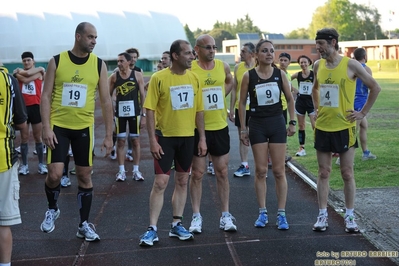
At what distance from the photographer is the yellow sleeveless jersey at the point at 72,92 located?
6564 mm

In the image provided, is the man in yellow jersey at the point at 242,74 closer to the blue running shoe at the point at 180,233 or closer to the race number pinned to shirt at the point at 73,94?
the blue running shoe at the point at 180,233

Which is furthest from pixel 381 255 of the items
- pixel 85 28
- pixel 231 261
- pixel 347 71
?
pixel 85 28

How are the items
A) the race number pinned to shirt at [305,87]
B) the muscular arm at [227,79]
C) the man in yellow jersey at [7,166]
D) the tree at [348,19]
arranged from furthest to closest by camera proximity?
the tree at [348,19], the race number pinned to shirt at [305,87], the muscular arm at [227,79], the man in yellow jersey at [7,166]

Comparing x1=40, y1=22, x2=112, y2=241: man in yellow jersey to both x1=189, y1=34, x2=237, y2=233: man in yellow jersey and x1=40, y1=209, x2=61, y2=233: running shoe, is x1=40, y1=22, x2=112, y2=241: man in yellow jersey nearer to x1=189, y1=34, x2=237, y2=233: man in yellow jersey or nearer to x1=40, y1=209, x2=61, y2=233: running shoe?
x1=40, y1=209, x2=61, y2=233: running shoe

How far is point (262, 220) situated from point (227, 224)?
459 millimetres

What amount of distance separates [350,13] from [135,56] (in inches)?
5453

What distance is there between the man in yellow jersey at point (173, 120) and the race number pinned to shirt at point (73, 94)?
2.28 ft

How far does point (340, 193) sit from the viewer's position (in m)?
8.90

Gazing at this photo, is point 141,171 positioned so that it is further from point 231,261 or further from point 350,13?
point 350,13

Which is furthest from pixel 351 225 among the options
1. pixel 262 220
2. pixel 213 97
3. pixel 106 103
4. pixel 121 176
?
pixel 121 176

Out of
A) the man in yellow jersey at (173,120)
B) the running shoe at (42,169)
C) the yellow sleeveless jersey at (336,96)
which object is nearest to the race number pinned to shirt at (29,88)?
the running shoe at (42,169)

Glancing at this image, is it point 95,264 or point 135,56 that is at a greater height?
point 135,56

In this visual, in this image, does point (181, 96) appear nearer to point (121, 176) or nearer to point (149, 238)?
point (149, 238)

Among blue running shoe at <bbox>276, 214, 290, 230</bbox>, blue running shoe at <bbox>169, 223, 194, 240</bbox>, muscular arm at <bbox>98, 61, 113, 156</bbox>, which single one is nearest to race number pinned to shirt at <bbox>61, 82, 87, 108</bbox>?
muscular arm at <bbox>98, 61, 113, 156</bbox>
